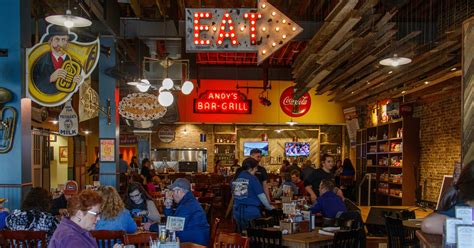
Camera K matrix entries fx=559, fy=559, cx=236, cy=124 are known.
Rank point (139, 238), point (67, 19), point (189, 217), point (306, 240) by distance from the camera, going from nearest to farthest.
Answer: point (139, 238), point (189, 217), point (306, 240), point (67, 19)

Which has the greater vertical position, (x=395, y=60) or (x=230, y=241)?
(x=395, y=60)

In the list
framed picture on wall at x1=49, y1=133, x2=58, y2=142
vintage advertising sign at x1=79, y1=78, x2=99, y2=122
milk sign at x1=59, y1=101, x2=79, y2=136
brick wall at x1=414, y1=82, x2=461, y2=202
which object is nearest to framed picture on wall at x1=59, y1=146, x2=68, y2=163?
framed picture on wall at x1=49, y1=133, x2=58, y2=142

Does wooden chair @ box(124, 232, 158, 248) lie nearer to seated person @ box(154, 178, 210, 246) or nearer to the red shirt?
seated person @ box(154, 178, 210, 246)

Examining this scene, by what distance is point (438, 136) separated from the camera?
1438 cm

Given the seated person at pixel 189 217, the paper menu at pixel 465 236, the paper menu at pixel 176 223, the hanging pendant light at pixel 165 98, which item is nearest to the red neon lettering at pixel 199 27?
the seated person at pixel 189 217

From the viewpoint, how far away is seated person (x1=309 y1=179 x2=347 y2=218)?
7.98 m

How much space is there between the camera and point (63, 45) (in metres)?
8.62

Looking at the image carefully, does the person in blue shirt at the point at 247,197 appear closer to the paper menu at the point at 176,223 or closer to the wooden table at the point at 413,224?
the wooden table at the point at 413,224

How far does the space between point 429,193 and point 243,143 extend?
836cm

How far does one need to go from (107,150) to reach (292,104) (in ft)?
30.4

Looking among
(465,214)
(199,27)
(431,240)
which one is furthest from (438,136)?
(465,214)

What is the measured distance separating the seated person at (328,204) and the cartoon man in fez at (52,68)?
13.3 ft

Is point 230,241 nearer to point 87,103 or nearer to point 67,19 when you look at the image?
point 67,19

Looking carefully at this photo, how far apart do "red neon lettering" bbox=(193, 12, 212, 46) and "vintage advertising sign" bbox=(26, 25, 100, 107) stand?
1.68 meters
